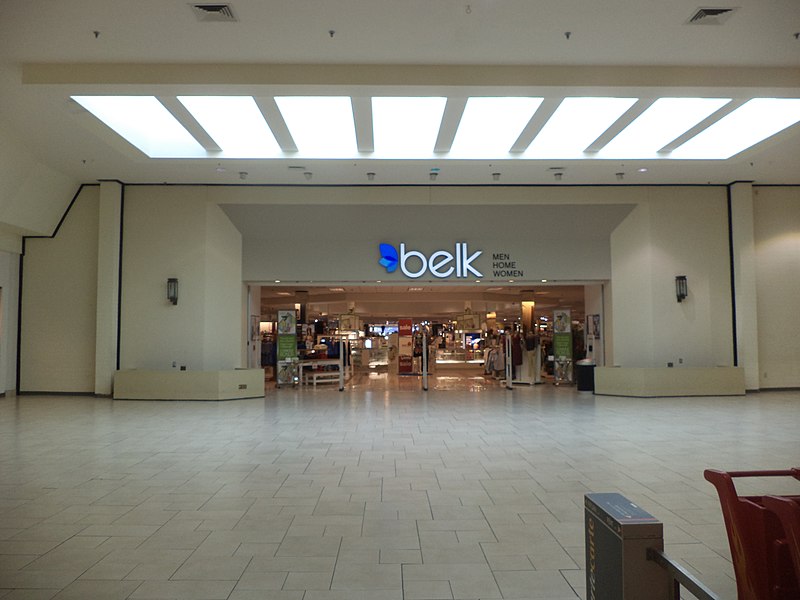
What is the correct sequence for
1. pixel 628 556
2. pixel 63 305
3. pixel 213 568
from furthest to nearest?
pixel 63 305, pixel 213 568, pixel 628 556

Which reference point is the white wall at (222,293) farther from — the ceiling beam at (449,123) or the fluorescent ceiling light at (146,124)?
the ceiling beam at (449,123)

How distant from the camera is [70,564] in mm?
3578

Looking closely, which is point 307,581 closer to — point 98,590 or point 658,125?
point 98,590

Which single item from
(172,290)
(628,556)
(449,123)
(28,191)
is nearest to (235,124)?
(449,123)

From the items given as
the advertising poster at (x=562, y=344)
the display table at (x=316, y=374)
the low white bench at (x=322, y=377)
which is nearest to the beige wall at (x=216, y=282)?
the advertising poster at (x=562, y=344)

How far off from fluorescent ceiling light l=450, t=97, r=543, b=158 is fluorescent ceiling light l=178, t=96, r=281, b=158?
3464 millimetres

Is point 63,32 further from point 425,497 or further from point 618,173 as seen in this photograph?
point 618,173

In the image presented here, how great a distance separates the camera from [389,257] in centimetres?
1455

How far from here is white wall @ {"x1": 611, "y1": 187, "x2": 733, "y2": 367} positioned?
1347 cm

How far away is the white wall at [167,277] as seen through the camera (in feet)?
43.6

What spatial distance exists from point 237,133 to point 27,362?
7.87 metres

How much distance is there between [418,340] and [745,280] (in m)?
15.4

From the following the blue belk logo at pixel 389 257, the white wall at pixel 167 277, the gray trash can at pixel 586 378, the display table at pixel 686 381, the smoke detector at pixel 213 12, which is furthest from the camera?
the gray trash can at pixel 586 378

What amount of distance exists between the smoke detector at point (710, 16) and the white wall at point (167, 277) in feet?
34.0
